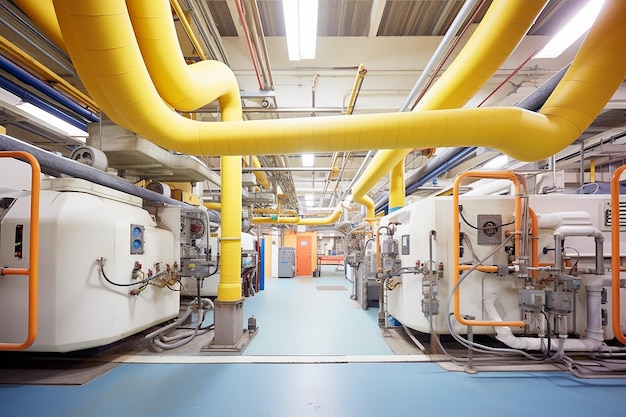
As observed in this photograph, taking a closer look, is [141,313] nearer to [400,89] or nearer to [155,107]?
[155,107]

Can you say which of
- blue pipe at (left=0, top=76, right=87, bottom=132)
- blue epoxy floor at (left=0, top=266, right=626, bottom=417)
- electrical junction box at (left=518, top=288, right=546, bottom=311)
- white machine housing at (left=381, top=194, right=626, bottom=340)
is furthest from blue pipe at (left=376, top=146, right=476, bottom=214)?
blue pipe at (left=0, top=76, right=87, bottom=132)

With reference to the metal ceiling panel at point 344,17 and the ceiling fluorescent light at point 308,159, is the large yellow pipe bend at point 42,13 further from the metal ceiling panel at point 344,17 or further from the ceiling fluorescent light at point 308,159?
the ceiling fluorescent light at point 308,159

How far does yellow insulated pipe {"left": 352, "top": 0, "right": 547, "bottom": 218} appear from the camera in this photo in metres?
1.76

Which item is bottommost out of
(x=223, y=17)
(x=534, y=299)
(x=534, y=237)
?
(x=534, y=299)

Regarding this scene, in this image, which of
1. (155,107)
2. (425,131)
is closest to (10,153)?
(155,107)

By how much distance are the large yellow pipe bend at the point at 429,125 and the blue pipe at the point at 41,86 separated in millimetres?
1972

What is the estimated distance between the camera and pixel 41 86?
3.04 meters

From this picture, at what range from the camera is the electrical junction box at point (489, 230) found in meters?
3.17

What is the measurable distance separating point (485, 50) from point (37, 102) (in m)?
4.75

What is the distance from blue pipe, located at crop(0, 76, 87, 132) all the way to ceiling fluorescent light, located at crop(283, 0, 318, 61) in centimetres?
310

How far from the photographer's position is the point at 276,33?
368 centimetres

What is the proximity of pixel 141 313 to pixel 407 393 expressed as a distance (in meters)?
3.04

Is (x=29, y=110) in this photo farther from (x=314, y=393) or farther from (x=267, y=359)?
(x=314, y=393)

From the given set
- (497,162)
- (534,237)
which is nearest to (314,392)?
(534,237)
